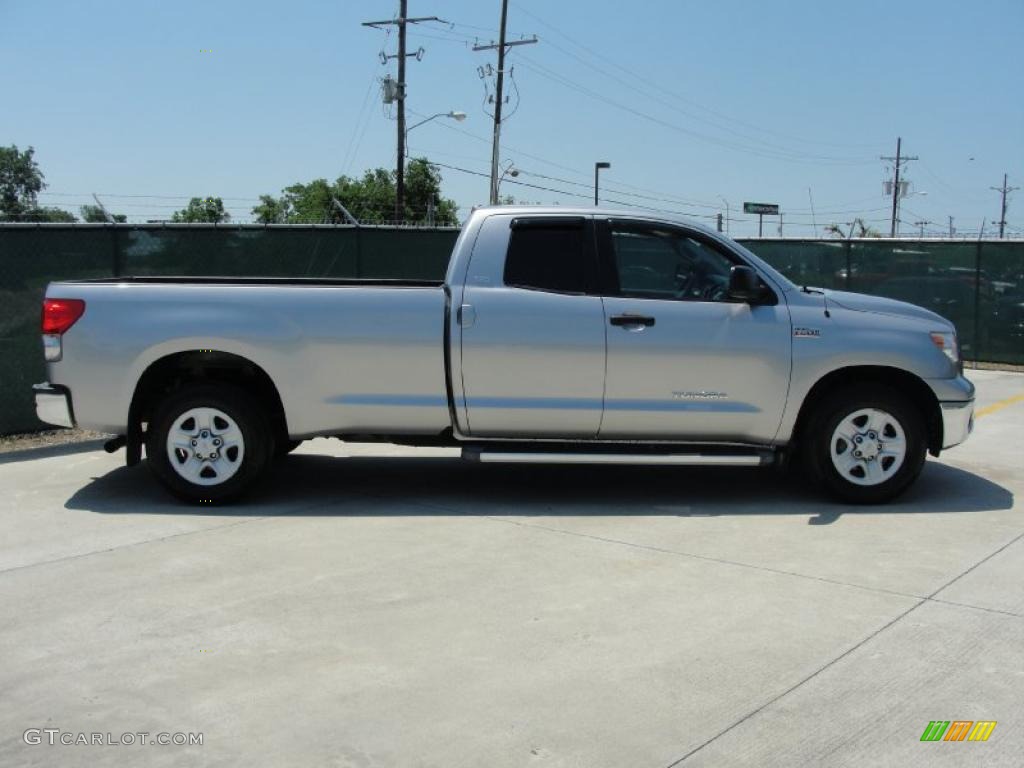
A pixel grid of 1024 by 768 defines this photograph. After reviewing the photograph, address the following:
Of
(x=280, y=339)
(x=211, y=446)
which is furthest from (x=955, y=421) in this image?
(x=211, y=446)

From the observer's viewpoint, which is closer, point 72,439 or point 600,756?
point 600,756

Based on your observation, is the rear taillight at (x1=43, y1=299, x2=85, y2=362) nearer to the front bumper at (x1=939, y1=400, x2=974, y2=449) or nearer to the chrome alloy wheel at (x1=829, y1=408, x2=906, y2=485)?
the chrome alloy wheel at (x1=829, y1=408, x2=906, y2=485)

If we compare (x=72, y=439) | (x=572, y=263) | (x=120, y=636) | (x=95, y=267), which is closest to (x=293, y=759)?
(x=120, y=636)

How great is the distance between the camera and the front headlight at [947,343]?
7.17 m

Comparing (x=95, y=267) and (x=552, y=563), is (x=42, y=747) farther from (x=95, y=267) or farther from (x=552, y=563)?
(x=95, y=267)

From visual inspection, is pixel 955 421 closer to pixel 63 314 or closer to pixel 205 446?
pixel 205 446

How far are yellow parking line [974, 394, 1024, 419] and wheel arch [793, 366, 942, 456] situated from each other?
4542 mm

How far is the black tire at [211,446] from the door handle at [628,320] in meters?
2.41

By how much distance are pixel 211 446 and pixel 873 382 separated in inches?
175

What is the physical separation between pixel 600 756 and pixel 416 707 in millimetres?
772

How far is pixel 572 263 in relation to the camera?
7086mm

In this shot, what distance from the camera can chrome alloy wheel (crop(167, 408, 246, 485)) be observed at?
6.94 meters

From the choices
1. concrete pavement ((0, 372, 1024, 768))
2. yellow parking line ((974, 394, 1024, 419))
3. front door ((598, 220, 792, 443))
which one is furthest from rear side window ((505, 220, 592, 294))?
yellow parking line ((974, 394, 1024, 419))

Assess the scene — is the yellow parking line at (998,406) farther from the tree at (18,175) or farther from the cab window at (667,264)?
the tree at (18,175)
